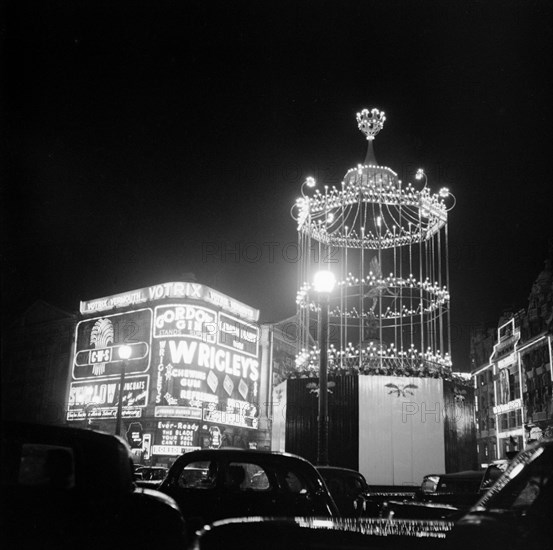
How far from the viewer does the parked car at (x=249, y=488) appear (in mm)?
7965

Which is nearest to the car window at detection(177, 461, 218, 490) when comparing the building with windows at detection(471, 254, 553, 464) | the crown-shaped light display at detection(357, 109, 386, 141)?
the crown-shaped light display at detection(357, 109, 386, 141)

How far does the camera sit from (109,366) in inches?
1822

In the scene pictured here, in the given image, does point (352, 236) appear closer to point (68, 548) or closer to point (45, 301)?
point (68, 548)

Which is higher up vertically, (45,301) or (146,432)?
(45,301)

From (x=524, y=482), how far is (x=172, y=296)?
41043 mm

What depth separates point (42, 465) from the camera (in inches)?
191

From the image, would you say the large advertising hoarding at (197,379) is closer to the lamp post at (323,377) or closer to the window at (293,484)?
the lamp post at (323,377)

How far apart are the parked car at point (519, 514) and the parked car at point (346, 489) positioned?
28.4 ft

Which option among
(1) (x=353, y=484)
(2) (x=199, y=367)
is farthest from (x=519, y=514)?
(2) (x=199, y=367)

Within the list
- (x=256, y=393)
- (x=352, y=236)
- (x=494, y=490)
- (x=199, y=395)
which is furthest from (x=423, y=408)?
(x=256, y=393)

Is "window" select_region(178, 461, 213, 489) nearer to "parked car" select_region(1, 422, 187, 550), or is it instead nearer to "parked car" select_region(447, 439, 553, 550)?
"parked car" select_region(1, 422, 187, 550)

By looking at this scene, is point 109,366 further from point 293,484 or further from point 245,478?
point 293,484

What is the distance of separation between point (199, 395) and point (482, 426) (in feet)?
109

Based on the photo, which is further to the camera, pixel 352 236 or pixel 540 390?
pixel 540 390
